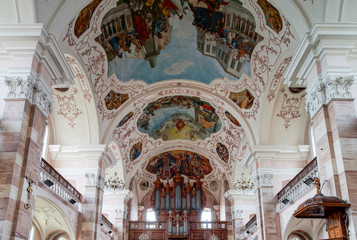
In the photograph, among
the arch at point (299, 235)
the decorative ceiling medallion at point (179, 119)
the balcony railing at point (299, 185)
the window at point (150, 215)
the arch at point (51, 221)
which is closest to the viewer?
the balcony railing at point (299, 185)

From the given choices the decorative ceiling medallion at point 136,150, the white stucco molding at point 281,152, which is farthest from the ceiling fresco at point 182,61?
the white stucco molding at point 281,152

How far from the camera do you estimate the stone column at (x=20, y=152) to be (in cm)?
778

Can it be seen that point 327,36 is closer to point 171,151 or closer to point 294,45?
point 294,45

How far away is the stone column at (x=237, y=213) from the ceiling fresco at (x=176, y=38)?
7092 millimetres

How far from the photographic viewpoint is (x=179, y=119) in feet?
69.2

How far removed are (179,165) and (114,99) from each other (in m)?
10.1

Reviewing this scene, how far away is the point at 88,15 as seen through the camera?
1176 centimetres

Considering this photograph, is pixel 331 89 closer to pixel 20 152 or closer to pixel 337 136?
pixel 337 136

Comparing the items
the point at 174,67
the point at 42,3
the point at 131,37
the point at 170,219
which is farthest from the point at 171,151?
the point at 42,3

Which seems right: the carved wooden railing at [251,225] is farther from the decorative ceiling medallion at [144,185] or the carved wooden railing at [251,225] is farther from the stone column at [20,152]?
the stone column at [20,152]

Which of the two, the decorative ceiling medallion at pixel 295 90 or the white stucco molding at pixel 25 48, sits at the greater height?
the decorative ceiling medallion at pixel 295 90

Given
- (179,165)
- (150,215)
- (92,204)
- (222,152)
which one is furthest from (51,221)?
(179,165)

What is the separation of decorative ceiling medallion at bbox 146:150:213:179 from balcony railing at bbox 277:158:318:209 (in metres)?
10.5

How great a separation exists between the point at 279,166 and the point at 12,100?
10152 millimetres
